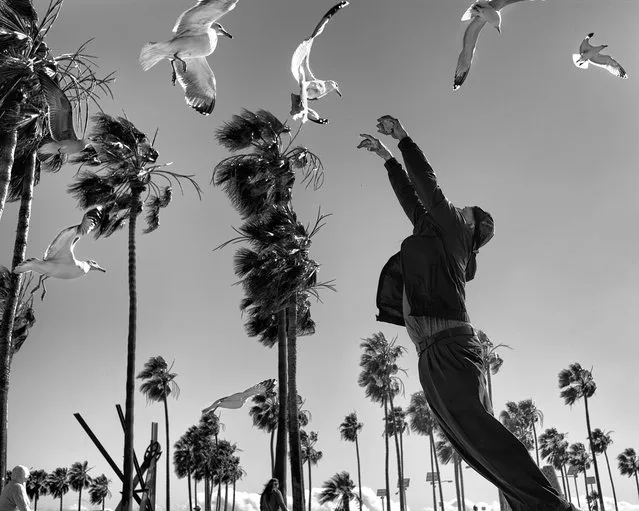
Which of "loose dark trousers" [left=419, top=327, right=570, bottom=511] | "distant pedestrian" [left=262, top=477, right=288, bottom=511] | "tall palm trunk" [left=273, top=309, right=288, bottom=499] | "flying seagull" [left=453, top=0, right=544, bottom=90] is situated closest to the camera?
"loose dark trousers" [left=419, top=327, right=570, bottom=511]

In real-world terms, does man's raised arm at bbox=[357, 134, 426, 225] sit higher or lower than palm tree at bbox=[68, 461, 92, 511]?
lower

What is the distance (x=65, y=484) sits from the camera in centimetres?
7538

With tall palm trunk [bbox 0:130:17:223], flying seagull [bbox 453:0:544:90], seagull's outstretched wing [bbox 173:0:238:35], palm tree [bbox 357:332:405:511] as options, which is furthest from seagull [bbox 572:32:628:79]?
palm tree [bbox 357:332:405:511]

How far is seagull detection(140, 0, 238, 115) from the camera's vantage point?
5266 mm

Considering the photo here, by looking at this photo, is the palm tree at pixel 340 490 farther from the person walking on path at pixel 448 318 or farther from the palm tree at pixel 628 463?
the person walking on path at pixel 448 318

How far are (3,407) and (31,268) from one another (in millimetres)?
6766

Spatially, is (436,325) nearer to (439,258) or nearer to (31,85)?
(439,258)

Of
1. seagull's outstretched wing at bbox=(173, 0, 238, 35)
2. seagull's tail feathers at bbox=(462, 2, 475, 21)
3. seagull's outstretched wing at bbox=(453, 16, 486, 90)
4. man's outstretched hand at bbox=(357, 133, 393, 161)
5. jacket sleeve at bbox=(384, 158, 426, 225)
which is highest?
seagull's outstretched wing at bbox=(173, 0, 238, 35)

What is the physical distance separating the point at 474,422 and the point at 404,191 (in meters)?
1.29

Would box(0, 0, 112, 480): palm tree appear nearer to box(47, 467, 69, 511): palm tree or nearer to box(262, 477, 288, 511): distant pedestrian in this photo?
box(262, 477, 288, 511): distant pedestrian

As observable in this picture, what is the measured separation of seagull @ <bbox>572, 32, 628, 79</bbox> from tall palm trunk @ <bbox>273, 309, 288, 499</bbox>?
10.9 meters

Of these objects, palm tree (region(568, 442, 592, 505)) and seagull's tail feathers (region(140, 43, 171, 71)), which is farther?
palm tree (region(568, 442, 592, 505))

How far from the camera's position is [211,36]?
5.20 metres

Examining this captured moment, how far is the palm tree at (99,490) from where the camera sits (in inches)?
3147
